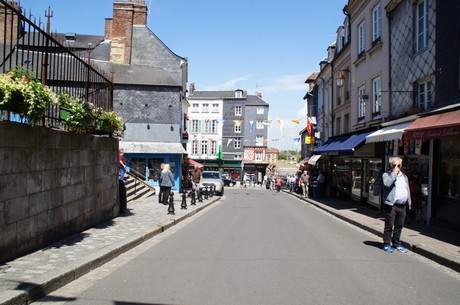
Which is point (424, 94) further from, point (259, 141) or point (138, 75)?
point (259, 141)

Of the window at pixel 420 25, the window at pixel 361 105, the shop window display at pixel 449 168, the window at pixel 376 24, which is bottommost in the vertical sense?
the shop window display at pixel 449 168

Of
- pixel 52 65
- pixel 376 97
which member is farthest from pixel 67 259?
pixel 376 97

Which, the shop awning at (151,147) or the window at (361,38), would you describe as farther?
the shop awning at (151,147)

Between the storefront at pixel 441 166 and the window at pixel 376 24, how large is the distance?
6911 mm

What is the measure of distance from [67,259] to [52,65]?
414cm

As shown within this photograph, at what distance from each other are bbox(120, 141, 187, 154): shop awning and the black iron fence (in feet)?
60.6

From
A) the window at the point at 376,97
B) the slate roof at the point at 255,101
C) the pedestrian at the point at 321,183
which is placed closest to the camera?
the window at the point at 376,97

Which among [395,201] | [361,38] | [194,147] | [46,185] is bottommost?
[395,201]

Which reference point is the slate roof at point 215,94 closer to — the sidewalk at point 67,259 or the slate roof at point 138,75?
the slate roof at point 138,75

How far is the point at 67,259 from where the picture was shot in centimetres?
644

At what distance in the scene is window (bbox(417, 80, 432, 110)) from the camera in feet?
42.0

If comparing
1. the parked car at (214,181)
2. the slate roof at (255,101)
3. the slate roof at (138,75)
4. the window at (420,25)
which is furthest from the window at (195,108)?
the window at (420,25)

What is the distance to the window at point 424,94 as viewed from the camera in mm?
12789

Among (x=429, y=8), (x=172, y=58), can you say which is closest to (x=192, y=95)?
(x=172, y=58)
